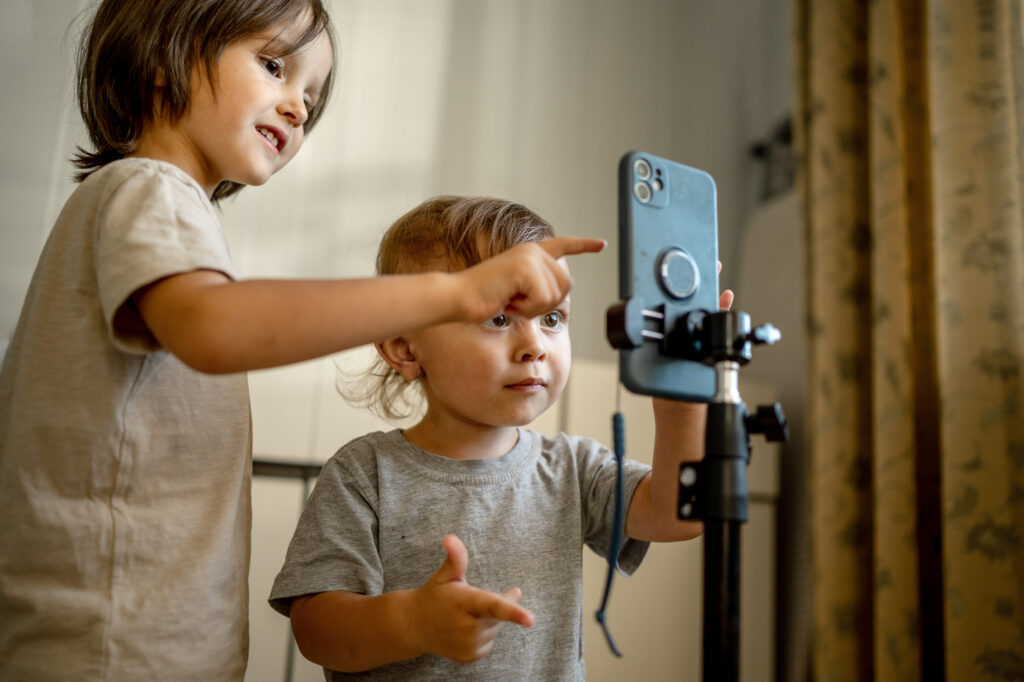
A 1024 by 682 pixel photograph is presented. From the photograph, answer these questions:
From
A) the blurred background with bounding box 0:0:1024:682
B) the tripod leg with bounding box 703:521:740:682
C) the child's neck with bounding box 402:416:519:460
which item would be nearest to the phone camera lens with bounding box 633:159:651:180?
the tripod leg with bounding box 703:521:740:682

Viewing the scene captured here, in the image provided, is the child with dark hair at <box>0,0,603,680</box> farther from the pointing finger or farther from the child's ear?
the child's ear

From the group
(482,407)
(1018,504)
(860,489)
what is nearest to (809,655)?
(860,489)

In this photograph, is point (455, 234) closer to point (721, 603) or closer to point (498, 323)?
point (498, 323)

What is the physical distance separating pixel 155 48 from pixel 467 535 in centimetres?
57

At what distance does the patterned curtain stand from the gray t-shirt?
2.41 feet

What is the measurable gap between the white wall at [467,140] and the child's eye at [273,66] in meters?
0.62

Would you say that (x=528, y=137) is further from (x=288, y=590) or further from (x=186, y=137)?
(x=288, y=590)

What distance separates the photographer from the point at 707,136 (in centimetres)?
215

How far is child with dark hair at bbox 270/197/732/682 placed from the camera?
0.80 meters

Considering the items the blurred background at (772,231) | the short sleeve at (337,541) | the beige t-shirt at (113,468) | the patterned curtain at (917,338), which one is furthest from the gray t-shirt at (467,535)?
the patterned curtain at (917,338)

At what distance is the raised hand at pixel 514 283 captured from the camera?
57cm

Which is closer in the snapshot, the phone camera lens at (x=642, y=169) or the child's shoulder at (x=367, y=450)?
the phone camera lens at (x=642, y=169)

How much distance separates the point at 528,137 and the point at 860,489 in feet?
3.41

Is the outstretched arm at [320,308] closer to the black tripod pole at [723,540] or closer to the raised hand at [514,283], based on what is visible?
the raised hand at [514,283]
